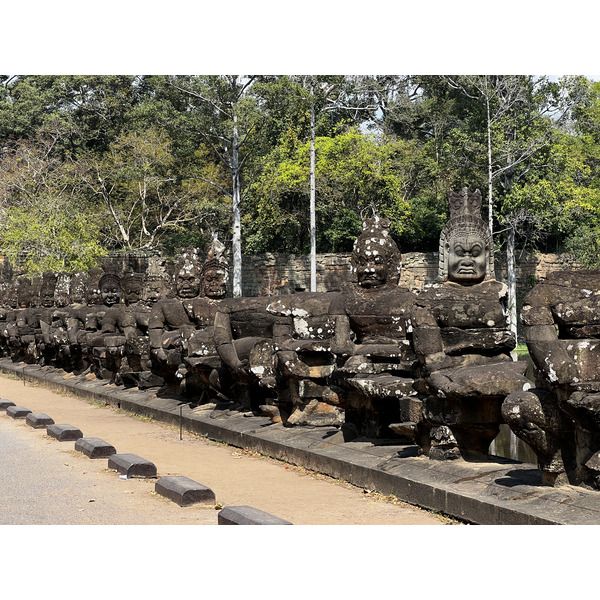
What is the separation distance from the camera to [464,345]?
249 inches

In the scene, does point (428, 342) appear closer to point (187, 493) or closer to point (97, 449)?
point (187, 493)

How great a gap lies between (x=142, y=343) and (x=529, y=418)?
913 centimetres

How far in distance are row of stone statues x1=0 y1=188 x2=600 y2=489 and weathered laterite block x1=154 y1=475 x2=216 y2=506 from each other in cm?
146

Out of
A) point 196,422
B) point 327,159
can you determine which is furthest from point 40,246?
point 196,422

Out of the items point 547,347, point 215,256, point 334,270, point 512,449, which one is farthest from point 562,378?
point 334,270

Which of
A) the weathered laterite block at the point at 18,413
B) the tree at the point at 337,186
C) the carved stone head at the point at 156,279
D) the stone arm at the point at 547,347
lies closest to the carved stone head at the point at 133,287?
the carved stone head at the point at 156,279

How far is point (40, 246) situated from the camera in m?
27.2

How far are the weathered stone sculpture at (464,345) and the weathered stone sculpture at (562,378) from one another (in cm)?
60

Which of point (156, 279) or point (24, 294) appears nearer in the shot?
point (156, 279)

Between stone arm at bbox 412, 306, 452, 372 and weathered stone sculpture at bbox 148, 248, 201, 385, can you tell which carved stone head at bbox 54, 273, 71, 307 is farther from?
stone arm at bbox 412, 306, 452, 372

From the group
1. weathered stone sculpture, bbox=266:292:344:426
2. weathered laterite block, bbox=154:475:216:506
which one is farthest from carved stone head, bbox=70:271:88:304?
weathered laterite block, bbox=154:475:216:506

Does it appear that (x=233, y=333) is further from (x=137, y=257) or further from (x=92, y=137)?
(x=92, y=137)

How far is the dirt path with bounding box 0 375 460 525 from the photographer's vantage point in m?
5.84

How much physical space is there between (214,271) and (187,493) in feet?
17.3
